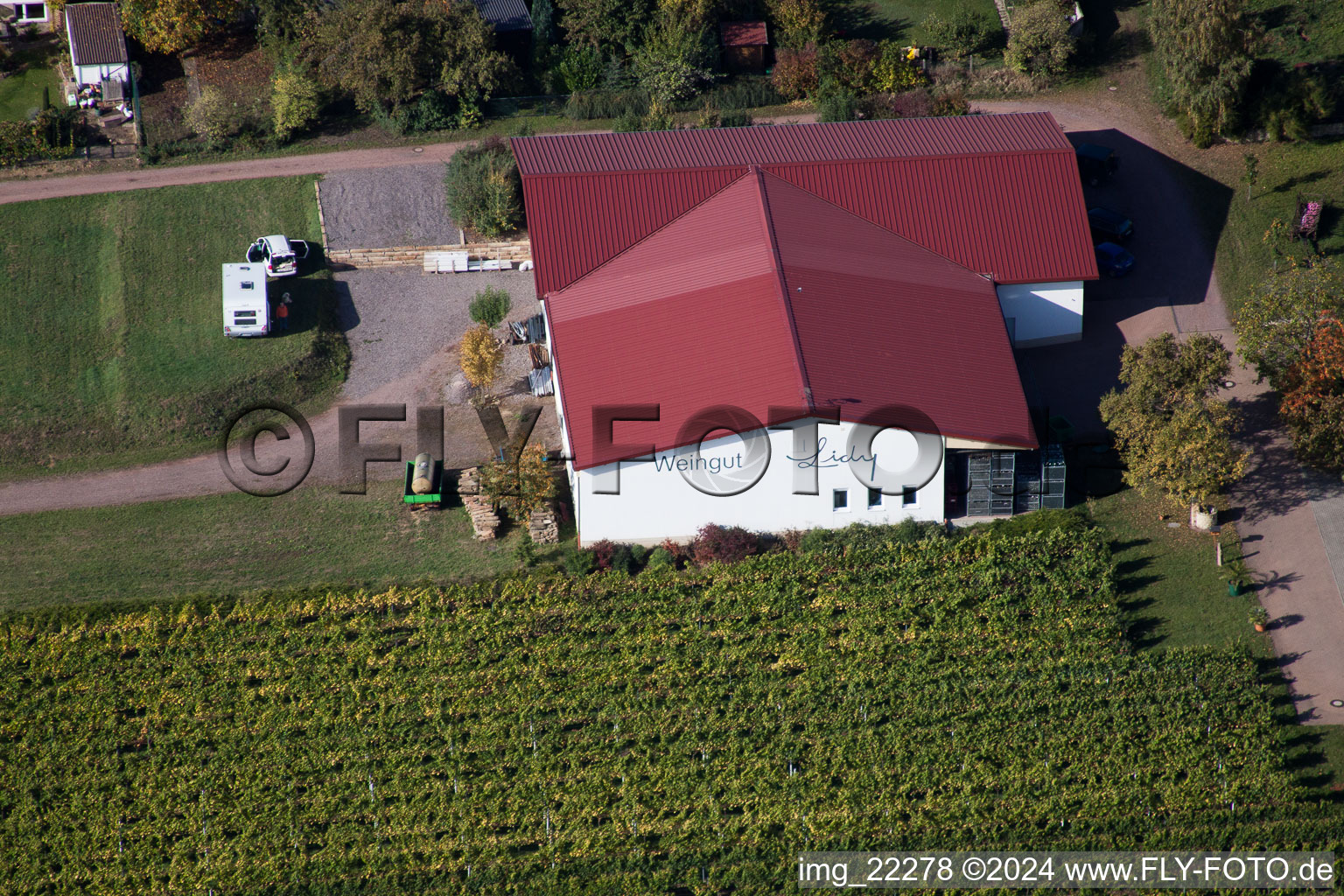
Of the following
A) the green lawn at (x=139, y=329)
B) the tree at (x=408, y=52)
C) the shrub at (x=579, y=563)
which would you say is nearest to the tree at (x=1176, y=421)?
the shrub at (x=579, y=563)

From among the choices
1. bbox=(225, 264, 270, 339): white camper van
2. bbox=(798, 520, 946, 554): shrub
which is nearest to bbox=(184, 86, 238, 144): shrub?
bbox=(225, 264, 270, 339): white camper van

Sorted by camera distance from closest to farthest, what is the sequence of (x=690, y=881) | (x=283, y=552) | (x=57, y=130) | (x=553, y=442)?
(x=690, y=881), (x=283, y=552), (x=553, y=442), (x=57, y=130)

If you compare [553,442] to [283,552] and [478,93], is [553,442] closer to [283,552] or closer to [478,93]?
[283,552]

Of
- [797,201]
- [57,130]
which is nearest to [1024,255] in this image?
[797,201]

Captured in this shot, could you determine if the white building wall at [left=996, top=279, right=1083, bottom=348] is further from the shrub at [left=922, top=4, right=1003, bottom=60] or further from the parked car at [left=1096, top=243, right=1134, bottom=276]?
the shrub at [left=922, top=4, right=1003, bottom=60]

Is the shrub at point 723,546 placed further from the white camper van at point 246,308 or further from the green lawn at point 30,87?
the green lawn at point 30,87

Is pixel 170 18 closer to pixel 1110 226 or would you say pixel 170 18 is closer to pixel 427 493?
pixel 427 493
